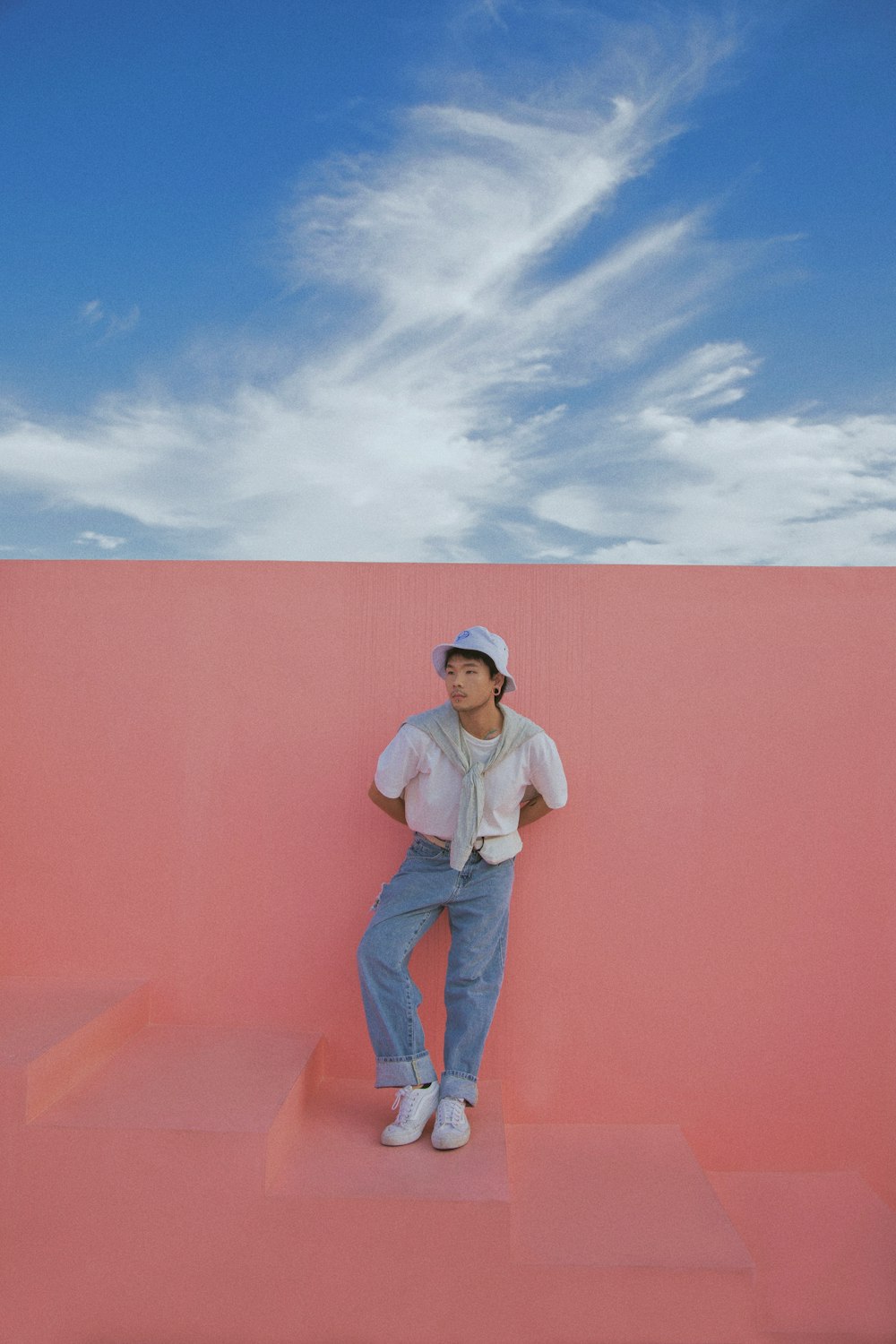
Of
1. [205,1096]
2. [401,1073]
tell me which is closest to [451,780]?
[401,1073]

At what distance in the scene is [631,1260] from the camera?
2.00 metres

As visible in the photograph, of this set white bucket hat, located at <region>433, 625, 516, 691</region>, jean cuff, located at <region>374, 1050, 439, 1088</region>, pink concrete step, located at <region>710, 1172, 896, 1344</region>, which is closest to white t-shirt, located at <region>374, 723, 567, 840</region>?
white bucket hat, located at <region>433, 625, 516, 691</region>

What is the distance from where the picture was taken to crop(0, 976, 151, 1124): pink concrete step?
2119 millimetres

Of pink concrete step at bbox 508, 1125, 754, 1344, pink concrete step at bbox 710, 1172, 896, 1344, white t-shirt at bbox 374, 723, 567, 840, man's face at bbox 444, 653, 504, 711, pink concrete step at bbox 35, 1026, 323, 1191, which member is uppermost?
man's face at bbox 444, 653, 504, 711

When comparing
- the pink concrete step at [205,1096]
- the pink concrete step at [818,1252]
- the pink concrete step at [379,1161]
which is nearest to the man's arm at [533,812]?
the pink concrete step at [379,1161]

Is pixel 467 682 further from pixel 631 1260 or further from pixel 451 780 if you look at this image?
pixel 631 1260

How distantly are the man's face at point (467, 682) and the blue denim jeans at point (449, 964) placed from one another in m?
0.46

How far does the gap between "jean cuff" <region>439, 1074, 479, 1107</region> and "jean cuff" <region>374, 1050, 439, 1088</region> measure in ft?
0.18

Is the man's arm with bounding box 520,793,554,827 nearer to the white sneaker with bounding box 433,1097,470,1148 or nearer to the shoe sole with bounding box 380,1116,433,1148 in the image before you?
the white sneaker with bounding box 433,1097,470,1148

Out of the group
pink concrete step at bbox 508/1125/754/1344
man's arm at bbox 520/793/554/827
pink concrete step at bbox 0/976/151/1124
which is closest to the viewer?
pink concrete step at bbox 508/1125/754/1344

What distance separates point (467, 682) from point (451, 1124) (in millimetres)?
1171

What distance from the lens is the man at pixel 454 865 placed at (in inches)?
90.7

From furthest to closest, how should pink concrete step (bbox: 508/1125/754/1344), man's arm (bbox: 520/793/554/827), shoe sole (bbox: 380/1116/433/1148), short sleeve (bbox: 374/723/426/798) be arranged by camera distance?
man's arm (bbox: 520/793/554/827) < short sleeve (bbox: 374/723/426/798) < shoe sole (bbox: 380/1116/433/1148) < pink concrete step (bbox: 508/1125/754/1344)

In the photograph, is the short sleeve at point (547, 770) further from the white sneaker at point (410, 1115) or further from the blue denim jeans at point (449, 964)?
the white sneaker at point (410, 1115)
